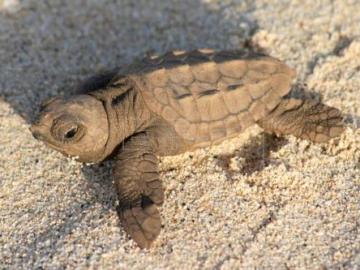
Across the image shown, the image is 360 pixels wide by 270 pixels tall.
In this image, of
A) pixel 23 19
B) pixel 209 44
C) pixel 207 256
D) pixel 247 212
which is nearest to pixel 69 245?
pixel 207 256

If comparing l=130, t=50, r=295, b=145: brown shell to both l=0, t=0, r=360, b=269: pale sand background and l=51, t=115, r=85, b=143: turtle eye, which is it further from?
l=51, t=115, r=85, b=143: turtle eye

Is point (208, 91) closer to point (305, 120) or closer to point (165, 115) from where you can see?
point (165, 115)

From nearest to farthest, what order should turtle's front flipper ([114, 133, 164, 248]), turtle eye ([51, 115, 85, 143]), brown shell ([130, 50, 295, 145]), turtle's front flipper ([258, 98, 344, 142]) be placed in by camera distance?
turtle's front flipper ([114, 133, 164, 248]) → turtle eye ([51, 115, 85, 143]) → brown shell ([130, 50, 295, 145]) → turtle's front flipper ([258, 98, 344, 142])

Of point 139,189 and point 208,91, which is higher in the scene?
point 208,91

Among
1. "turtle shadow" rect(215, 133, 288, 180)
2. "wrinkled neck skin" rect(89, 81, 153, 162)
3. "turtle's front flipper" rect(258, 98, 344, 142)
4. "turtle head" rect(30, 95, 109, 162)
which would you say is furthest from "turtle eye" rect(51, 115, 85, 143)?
"turtle's front flipper" rect(258, 98, 344, 142)

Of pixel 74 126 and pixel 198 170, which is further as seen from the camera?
pixel 198 170

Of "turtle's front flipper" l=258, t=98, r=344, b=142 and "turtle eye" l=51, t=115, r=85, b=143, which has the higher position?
"turtle eye" l=51, t=115, r=85, b=143

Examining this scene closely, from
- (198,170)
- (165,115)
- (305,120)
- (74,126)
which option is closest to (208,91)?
(165,115)
